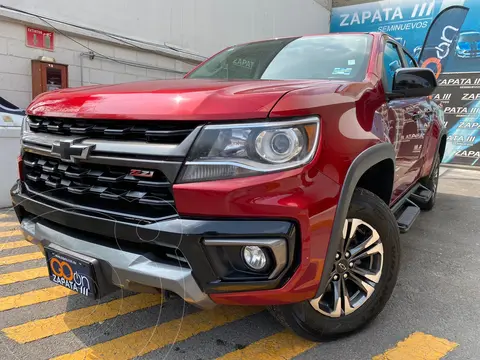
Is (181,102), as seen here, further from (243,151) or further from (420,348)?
(420,348)

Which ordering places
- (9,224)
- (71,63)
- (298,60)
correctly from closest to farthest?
(298,60)
(9,224)
(71,63)

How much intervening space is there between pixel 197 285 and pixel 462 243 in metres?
3.45

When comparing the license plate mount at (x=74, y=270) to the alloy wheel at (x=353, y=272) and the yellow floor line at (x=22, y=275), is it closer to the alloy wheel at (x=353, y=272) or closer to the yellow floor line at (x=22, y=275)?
the alloy wheel at (x=353, y=272)

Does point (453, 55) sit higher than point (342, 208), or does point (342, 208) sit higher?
point (453, 55)

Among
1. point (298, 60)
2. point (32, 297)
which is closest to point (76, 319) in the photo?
point (32, 297)

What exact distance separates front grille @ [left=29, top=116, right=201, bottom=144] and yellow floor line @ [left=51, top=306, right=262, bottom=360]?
1127 millimetres

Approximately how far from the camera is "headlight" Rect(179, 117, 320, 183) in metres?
1.66

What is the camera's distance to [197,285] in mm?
1702

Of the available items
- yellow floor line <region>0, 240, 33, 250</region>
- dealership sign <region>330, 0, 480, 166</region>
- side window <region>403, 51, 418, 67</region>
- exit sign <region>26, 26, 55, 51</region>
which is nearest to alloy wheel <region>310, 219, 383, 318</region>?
side window <region>403, 51, 418, 67</region>

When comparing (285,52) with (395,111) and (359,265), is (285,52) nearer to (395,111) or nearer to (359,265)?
(395,111)

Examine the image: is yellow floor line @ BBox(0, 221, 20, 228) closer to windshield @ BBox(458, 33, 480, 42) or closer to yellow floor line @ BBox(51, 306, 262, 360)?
yellow floor line @ BBox(51, 306, 262, 360)

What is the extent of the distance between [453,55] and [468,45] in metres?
0.41

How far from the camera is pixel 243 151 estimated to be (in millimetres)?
1683

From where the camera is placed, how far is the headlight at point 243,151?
5.44 feet
